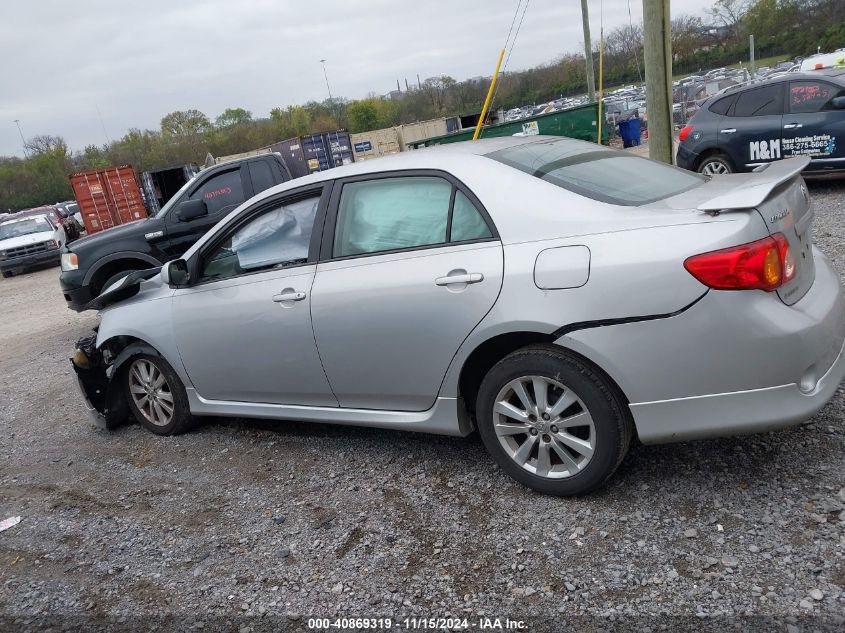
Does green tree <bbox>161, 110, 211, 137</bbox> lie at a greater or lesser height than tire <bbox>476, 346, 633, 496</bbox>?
greater

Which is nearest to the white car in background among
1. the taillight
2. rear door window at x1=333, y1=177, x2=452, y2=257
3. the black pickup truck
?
the black pickup truck

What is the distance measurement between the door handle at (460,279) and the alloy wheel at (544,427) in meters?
0.50

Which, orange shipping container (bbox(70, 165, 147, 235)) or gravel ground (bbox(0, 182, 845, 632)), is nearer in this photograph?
gravel ground (bbox(0, 182, 845, 632))

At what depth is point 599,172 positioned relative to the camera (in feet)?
11.6

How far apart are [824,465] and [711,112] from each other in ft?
28.2

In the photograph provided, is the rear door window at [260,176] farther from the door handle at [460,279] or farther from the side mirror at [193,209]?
the door handle at [460,279]

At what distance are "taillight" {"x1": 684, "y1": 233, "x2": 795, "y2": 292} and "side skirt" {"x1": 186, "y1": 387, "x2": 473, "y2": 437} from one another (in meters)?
1.33

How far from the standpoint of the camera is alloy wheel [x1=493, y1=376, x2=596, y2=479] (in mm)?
3129

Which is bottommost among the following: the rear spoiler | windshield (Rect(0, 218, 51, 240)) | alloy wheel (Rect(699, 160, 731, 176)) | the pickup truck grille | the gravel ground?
the pickup truck grille

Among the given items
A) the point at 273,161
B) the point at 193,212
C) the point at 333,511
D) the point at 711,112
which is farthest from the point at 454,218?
the point at 711,112

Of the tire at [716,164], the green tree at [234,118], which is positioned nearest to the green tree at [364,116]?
the green tree at [234,118]

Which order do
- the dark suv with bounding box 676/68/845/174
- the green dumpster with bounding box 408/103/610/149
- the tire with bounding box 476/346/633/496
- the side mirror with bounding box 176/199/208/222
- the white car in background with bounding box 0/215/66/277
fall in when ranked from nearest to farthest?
1. the tire with bounding box 476/346/633/496
2. the side mirror with bounding box 176/199/208/222
3. the dark suv with bounding box 676/68/845/174
4. the white car in background with bounding box 0/215/66/277
5. the green dumpster with bounding box 408/103/610/149

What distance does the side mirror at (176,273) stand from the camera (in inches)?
177

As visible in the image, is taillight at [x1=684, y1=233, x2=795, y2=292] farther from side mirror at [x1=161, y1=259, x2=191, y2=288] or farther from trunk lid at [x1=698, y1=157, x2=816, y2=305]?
side mirror at [x1=161, y1=259, x2=191, y2=288]
